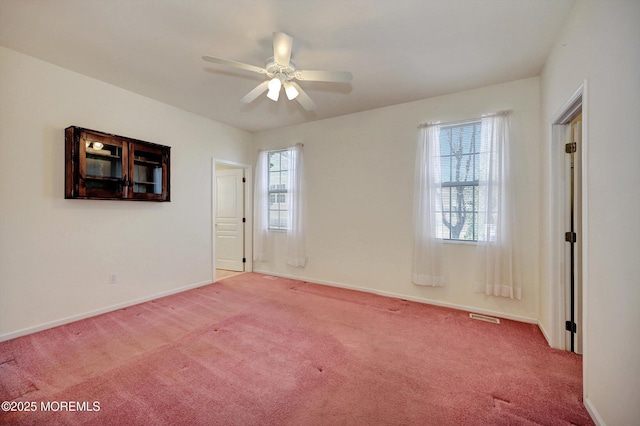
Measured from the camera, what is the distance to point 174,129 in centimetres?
403

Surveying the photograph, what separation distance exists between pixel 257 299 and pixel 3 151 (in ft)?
10.2

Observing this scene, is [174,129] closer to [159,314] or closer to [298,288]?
[159,314]

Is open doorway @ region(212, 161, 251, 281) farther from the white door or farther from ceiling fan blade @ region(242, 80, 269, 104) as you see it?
ceiling fan blade @ region(242, 80, 269, 104)

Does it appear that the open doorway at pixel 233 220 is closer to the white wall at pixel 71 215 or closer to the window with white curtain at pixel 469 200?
the white wall at pixel 71 215

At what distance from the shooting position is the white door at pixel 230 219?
17.6ft

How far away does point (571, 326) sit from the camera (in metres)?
2.38

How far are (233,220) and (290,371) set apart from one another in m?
3.87

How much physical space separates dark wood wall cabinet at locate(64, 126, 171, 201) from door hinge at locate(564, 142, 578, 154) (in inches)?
186

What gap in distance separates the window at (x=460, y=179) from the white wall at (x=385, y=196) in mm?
162

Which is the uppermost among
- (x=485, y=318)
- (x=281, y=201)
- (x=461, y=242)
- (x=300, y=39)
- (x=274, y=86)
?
(x=300, y=39)

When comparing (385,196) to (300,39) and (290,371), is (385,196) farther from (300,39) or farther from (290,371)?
(290,371)

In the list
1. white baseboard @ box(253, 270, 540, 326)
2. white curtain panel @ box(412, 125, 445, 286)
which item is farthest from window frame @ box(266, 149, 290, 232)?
white curtain panel @ box(412, 125, 445, 286)

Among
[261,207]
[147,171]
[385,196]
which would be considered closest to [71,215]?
[147,171]

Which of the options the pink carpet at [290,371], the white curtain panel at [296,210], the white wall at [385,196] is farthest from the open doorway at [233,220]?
the pink carpet at [290,371]
